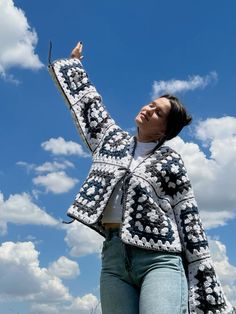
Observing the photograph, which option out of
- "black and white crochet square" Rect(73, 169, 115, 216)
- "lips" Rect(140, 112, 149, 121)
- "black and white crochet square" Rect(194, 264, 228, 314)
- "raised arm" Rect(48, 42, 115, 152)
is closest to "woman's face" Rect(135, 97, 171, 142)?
"lips" Rect(140, 112, 149, 121)

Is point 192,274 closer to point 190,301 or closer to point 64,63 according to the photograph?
point 190,301

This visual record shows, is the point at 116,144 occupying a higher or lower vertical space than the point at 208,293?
higher

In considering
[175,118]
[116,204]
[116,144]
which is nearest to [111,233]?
[116,204]

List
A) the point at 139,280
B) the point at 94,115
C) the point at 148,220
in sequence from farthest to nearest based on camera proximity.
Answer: the point at 94,115
the point at 148,220
the point at 139,280

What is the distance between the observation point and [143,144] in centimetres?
463

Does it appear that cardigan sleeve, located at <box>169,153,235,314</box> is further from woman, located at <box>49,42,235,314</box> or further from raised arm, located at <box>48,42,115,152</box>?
raised arm, located at <box>48,42,115,152</box>

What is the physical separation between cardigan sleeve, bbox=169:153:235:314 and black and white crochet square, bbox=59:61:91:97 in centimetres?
109

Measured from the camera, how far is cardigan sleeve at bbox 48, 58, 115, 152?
4758 mm

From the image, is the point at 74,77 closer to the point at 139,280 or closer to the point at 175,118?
the point at 175,118

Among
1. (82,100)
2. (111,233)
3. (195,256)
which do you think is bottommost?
(195,256)

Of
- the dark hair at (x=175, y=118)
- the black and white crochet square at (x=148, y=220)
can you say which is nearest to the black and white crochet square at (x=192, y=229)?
the black and white crochet square at (x=148, y=220)

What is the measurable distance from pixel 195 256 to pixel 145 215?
0.47m

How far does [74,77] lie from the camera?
498cm

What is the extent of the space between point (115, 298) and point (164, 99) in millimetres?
1567
